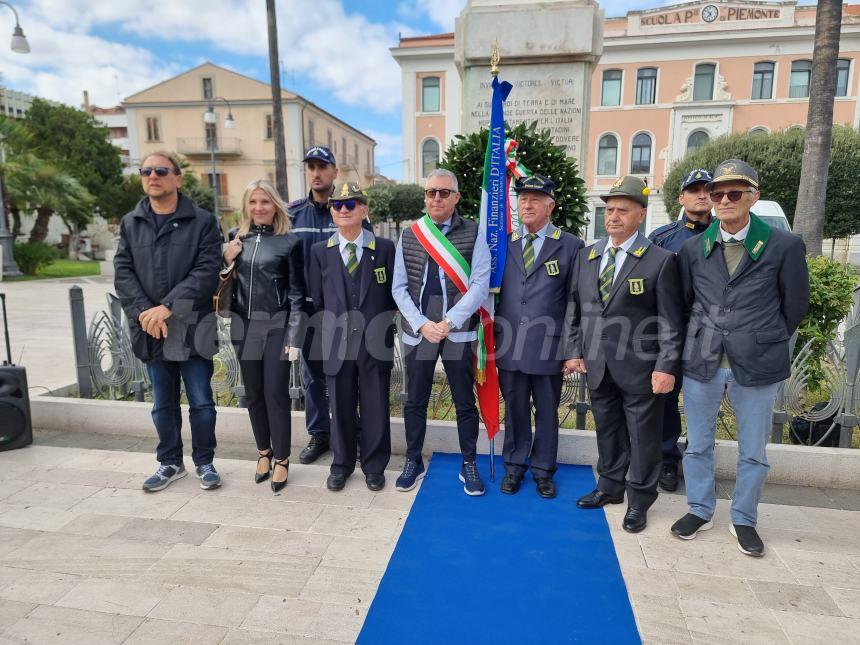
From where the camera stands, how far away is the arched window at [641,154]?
116 feet

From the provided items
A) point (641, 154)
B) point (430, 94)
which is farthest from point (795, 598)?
point (430, 94)

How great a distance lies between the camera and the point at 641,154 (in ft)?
117

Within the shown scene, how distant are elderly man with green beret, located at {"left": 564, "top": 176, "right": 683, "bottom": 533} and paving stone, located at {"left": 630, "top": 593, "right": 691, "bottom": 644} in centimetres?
65

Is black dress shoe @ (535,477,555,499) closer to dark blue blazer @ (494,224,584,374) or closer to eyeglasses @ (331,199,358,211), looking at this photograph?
dark blue blazer @ (494,224,584,374)

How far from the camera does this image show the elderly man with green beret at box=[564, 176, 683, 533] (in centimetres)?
319

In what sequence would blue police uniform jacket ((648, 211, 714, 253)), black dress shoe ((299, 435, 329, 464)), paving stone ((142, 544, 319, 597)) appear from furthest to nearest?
black dress shoe ((299, 435, 329, 464))
blue police uniform jacket ((648, 211, 714, 253))
paving stone ((142, 544, 319, 597))

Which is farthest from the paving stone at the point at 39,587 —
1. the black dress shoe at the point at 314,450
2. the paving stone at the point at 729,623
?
the paving stone at the point at 729,623

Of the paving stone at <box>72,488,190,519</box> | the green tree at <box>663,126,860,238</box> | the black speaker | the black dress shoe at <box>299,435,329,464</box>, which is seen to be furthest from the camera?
the green tree at <box>663,126,860,238</box>

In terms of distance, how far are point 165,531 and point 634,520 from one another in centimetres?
283

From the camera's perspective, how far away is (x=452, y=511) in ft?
11.8

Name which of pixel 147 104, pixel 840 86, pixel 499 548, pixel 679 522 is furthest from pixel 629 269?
pixel 147 104

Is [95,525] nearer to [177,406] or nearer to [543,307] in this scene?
[177,406]

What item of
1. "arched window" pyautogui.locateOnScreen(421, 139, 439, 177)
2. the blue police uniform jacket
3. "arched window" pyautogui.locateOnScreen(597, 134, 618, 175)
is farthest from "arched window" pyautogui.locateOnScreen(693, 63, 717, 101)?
the blue police uniform jacket

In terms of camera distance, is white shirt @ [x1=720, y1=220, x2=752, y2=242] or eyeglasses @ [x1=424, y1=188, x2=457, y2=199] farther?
eyeglasses @ [x1=424, y1=188, x2=457, y2=199]
